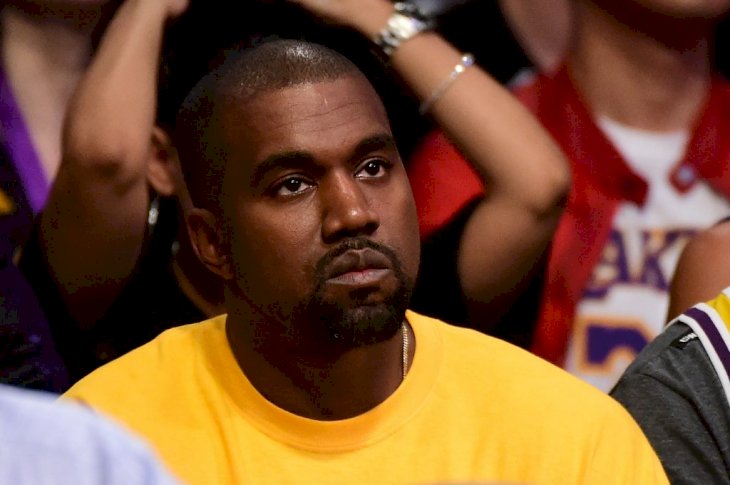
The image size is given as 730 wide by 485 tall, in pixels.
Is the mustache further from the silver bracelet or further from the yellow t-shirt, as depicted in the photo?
the silver bracelet

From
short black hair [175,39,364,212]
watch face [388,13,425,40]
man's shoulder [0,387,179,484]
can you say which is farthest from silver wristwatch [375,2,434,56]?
man's shoulder [0,387,179,484]

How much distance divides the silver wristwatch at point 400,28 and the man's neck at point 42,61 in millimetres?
377

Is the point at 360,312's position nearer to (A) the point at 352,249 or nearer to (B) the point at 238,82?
(A) the point at 352,249

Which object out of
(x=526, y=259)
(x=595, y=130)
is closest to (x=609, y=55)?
(x=595, y=130)

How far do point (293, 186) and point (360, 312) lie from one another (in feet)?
0.49

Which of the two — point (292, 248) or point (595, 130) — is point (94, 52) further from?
point (595, 130)

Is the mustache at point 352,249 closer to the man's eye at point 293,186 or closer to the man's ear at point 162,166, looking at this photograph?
the man's eye at point 293,186

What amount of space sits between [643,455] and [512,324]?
406 mm

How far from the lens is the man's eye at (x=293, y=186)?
48.9 inches

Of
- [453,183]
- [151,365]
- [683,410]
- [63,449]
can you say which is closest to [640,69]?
[453,183]

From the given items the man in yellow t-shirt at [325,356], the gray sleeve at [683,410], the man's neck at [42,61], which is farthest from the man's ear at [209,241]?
the gray sleeve at [683,410]

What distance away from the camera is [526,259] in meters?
1.55

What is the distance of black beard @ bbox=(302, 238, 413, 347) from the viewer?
1175 millimetres

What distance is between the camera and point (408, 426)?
1.22 metres
